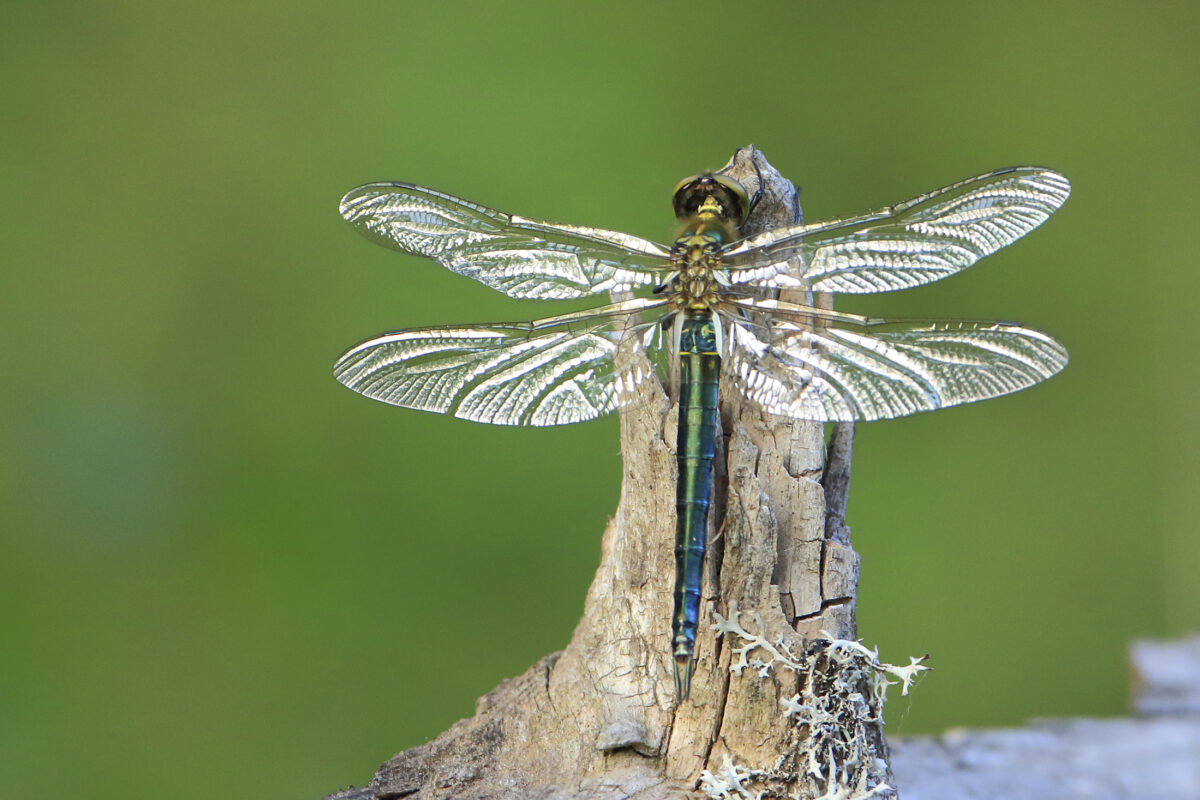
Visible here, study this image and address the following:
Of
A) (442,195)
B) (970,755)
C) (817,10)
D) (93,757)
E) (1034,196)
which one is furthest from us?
(817,10)

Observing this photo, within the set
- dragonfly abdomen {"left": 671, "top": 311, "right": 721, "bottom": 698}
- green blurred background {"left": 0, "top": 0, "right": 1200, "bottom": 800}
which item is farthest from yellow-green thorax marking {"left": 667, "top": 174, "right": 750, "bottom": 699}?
green blurred background {"left": 0, "top": 0, "right": 1200, "bottom": 800}

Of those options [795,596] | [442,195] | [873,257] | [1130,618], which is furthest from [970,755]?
[442,195]

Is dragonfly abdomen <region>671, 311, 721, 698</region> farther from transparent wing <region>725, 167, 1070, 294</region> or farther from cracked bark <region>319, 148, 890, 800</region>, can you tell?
transparent wing <region>725, 167, 1070, 294</region>

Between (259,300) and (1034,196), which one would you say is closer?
(1034,196)

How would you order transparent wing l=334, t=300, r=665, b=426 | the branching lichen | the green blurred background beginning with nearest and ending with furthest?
the branching lichen < transparent wing l=334, t=300, r=665, b=426 < the green blurred background

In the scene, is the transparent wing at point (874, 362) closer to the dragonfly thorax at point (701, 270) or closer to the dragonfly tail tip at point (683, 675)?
the dragonfly thorax at point (701, 270)

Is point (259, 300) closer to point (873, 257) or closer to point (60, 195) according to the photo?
point (60, 195)

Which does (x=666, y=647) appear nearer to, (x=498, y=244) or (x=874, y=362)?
(x=874, y=362)

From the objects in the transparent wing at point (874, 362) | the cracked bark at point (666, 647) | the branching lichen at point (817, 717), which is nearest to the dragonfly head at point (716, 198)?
the transparent wing at point (874, 362)
